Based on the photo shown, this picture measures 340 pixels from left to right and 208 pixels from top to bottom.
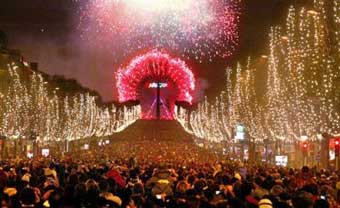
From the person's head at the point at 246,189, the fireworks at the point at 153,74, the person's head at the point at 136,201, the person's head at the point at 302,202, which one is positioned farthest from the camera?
the fireworks at the point at 153,74

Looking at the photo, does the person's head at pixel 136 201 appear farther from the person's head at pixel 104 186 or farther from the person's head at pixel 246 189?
the person's head at pixel 246 189

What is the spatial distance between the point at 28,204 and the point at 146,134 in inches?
4686

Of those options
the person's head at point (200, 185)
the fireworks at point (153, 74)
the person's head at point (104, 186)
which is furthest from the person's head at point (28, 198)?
the fireworks at point (153, 74)

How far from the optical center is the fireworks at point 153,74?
145625mm

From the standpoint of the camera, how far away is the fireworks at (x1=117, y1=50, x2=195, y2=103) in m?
146

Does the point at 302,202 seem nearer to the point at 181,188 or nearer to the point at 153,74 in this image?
the point at 181,188

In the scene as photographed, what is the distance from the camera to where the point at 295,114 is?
56.5 meters

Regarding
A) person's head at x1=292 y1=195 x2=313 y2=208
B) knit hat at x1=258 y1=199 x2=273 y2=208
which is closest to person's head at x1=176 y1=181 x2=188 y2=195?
knit hat at x1=258 y1=199 x2=273 y2=208

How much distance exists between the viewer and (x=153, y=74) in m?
167

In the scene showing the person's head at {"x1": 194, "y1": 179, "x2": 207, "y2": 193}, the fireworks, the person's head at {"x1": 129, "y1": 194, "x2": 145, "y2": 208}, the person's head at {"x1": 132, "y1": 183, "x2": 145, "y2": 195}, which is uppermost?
the fireworks

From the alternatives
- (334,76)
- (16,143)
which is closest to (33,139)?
(16,143)

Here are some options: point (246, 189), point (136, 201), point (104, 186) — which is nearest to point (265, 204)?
point (136, 201)

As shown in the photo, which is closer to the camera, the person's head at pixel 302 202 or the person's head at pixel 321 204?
the person's head at pixel 321 204

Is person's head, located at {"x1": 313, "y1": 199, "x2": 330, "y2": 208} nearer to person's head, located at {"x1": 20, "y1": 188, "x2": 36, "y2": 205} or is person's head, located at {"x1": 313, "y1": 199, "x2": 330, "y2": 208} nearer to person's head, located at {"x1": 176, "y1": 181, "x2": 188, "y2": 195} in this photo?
person's head, located at {"x1": 176, "y1": 181, "x2": 188, "y2": 195}
